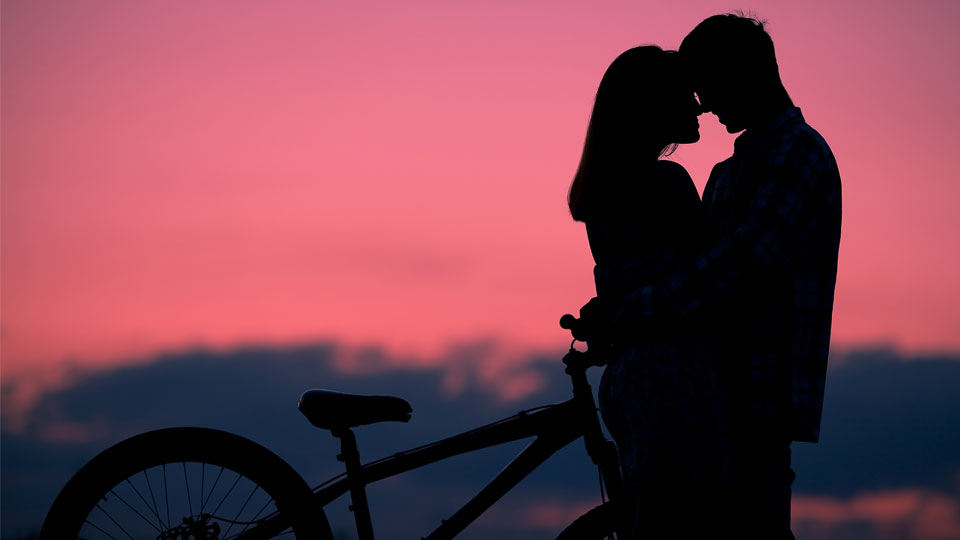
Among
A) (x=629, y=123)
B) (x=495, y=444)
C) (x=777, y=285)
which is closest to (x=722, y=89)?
(x=629, y=123)

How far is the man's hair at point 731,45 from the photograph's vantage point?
340 centimetres

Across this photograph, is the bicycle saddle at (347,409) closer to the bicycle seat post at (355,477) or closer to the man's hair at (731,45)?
the bicycle seat post at (355,477)

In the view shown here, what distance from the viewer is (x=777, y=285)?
3121 millimetres

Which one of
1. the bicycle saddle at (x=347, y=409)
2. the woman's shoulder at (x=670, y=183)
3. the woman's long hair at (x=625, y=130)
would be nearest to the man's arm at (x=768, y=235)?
the woman's shoulder at (x=670, y=183)

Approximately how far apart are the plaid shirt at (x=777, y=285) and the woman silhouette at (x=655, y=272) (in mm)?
132

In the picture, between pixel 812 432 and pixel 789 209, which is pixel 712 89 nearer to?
pixel 789 209

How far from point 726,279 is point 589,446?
121 cm

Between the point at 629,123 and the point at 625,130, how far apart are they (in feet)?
0.09

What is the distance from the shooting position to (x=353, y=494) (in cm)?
384

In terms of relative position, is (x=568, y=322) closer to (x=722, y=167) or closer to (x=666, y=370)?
(x=666, y=370)

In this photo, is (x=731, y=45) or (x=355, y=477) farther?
(x=355, y=477)

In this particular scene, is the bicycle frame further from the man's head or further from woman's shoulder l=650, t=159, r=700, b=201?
the man's head

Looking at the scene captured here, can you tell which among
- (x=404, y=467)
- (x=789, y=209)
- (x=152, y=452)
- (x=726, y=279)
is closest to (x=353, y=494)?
(x=404, y=467)

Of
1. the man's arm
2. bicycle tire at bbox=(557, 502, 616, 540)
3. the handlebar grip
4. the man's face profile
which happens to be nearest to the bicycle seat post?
bicycle tire at bbox=(557, 502, 616, 540)
